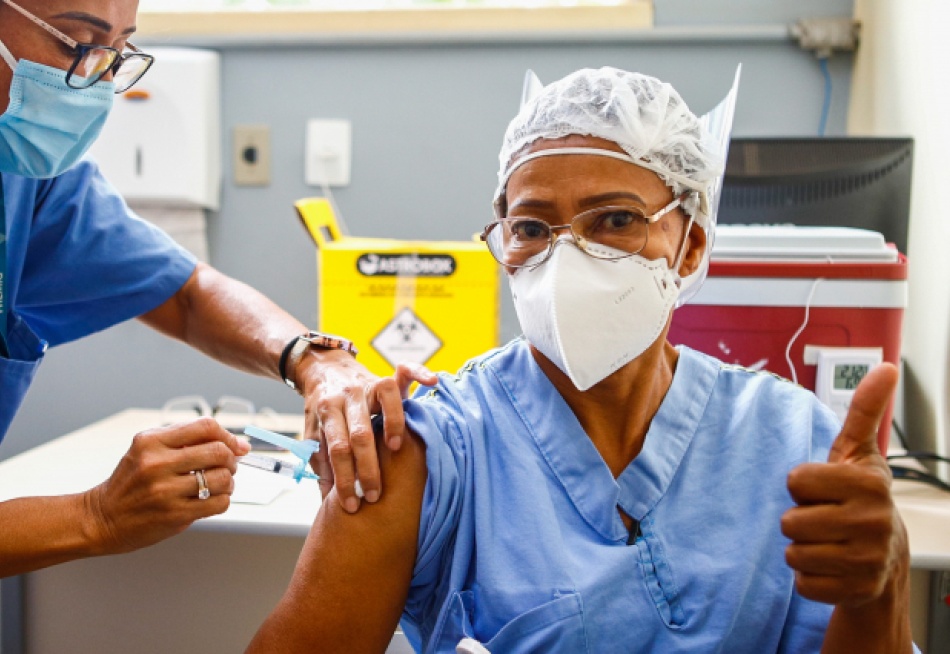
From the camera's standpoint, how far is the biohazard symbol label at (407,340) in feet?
6.01

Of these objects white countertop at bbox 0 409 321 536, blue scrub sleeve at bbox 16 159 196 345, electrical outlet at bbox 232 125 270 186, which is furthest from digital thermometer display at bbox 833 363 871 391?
electrical outlet at bbox 232 125 270 186

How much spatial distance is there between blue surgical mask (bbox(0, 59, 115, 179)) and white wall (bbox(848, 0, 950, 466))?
1500 mm

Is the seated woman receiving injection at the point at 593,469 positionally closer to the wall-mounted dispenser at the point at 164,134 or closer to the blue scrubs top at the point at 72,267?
the blue scrubs top at the point at 72,267

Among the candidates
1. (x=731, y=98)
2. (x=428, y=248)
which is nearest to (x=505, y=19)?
(x=428, y=248)

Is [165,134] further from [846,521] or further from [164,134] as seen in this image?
[846,521]

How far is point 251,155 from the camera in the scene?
2.43 m

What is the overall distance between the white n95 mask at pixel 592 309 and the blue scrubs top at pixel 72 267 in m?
0.81

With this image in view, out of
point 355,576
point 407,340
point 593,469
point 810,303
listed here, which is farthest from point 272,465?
point 810,303

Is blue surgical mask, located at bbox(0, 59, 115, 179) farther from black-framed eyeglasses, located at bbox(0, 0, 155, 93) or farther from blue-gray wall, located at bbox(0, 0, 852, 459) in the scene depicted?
blue-gray wall, located at bbox(0, 0, 852, 459)

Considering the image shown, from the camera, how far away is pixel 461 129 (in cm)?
237

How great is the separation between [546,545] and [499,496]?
0.27 ft

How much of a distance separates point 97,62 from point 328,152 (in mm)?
1236

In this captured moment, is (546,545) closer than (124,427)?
Yes

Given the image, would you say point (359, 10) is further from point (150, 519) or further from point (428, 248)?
point (150, 519)
